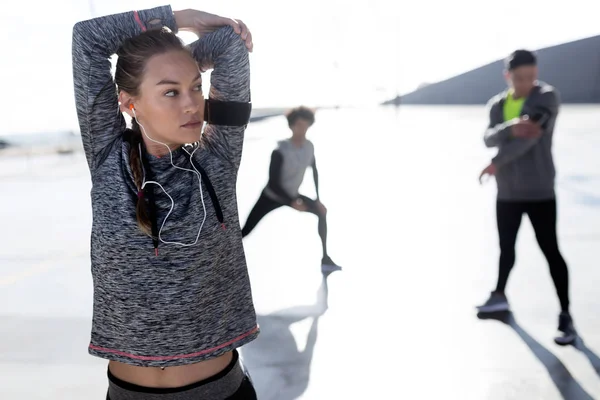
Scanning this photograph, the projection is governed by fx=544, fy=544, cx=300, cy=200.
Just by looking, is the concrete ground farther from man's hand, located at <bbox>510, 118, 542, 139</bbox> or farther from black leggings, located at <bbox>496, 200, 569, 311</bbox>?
man's hand, located at <bbox>510, 118, 542, 139</bbox>

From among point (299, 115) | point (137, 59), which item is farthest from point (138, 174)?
point (299, 115)

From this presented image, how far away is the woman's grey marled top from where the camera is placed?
129 centimetres

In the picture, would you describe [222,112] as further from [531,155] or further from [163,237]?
[531,155]

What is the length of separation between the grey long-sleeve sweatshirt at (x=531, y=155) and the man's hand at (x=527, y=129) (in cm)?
5

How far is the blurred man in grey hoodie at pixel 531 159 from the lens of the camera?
337cm

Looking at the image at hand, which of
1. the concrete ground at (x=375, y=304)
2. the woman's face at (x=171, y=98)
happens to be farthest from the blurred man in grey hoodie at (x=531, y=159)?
the woman's face at (x=171, y=98)

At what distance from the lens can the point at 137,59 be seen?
1.37 metres

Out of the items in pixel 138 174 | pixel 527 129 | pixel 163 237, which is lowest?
pixel 527 129

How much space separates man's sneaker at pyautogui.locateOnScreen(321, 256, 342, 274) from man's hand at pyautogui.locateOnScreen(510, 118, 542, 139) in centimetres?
214

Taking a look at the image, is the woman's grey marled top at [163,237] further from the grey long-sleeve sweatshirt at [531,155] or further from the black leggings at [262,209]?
the black leggings at [262,209]

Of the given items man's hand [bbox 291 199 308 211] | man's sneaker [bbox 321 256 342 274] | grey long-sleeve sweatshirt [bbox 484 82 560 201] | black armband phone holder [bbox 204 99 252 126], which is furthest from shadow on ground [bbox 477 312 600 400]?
black armband phone holder [bbox 204 99 252 126]

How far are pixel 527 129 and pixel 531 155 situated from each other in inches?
10.2

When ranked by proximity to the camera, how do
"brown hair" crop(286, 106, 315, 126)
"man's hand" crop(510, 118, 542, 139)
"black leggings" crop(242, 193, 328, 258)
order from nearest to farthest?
"man's hand" crop(510, 118, 542, 139)
"brown hair" crop(286, 106, 315, 126)
"black leggings" crop(242, 193, 328, 258)

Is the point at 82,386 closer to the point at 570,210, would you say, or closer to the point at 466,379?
the point at 466,379
